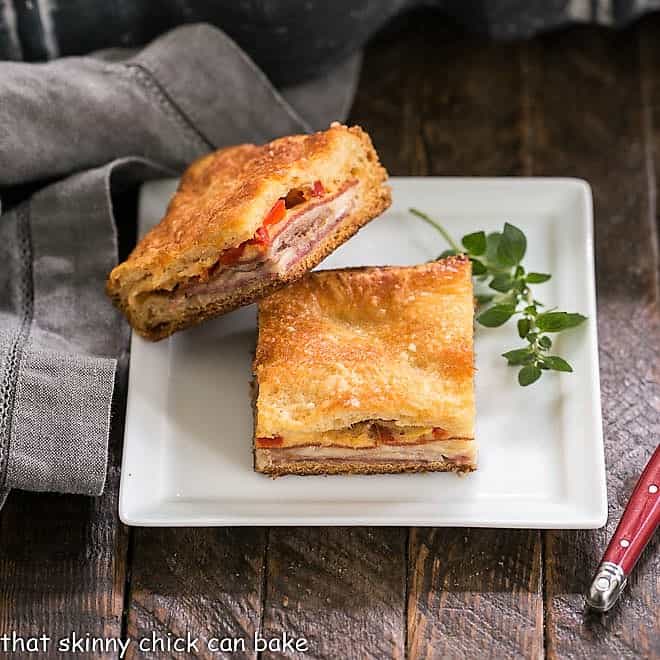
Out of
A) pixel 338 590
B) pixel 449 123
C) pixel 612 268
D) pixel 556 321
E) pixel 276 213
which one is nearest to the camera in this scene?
pixel 338 590

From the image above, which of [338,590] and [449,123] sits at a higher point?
[449,123]

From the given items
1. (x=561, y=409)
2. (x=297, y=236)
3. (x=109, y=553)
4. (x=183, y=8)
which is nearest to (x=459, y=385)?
(x=561, y=409)

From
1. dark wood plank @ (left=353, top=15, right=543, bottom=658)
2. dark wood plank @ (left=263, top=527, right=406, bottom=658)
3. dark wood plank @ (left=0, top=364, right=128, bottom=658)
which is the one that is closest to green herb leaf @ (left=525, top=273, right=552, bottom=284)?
dark wood plank @ (left=353, top=15, right=543, bottom=658)

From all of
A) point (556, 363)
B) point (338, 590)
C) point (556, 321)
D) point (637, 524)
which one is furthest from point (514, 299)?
point (338, 590)

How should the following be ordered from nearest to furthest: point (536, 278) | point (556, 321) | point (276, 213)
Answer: point (276, 213)
point (556, 321)
point (536, 278)

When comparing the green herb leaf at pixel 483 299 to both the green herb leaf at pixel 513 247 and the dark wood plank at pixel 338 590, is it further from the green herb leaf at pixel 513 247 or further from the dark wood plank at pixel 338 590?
the dark wood plank at pixel 338 590

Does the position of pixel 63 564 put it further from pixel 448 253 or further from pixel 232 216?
pixel 448 253

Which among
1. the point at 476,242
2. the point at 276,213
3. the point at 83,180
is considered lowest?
the point at 476,242
